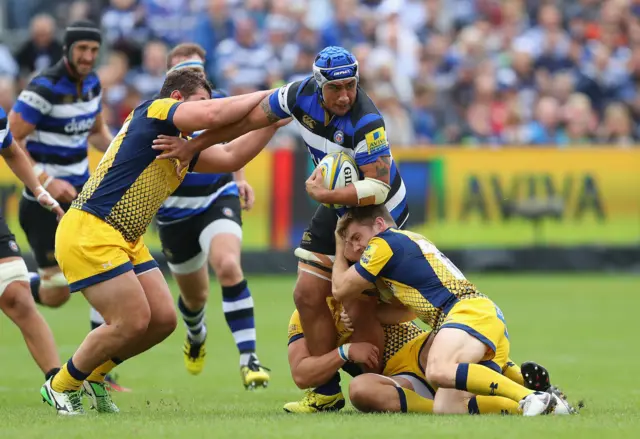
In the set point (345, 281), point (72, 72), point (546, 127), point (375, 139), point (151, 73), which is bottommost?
point (345, 281)

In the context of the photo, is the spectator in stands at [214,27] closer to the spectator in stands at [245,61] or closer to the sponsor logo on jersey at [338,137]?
the spectator in stands at [245,61]

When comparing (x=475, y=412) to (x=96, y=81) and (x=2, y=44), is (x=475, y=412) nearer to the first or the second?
(x=96, y=81)

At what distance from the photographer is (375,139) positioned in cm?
779

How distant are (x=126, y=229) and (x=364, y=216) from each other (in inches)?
62.0

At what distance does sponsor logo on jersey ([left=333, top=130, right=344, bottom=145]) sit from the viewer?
797 cm

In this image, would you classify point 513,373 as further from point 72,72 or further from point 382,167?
point 72,72

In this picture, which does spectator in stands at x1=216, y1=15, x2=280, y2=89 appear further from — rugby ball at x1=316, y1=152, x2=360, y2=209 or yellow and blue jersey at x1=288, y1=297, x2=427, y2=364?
rugby ball at x1=316, y1=152, x2=360, y2=209

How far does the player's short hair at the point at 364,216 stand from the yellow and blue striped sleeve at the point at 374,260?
273 millimetres

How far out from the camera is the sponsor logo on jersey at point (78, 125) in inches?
424

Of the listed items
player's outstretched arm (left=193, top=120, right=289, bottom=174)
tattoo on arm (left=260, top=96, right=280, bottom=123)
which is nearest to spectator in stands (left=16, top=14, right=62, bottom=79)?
player's outstretched arm (left=193, top=120, right=289, bottom=174)

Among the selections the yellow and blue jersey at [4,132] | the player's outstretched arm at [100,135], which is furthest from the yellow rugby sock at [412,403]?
the player's outstretched arm at [100,135]

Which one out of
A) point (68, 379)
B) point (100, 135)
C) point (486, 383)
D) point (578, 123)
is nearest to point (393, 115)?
point (578, 123)

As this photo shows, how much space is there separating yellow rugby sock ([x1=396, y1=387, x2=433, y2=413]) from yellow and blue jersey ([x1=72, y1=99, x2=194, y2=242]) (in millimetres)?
2078

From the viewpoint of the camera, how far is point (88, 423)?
7.10 m
